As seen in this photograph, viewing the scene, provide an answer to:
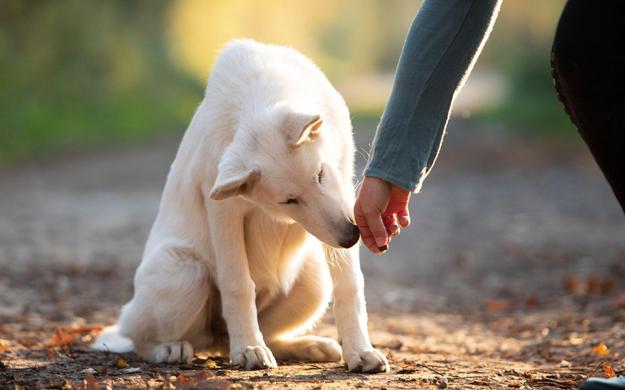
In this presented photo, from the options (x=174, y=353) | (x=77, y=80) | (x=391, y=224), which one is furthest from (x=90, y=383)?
(x=77, y=80)

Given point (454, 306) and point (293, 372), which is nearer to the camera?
point (293, 372)

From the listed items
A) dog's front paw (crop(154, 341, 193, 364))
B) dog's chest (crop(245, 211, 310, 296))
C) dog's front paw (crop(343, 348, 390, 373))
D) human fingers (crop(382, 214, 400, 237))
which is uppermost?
dog's chest (crop(245, 211, 310, 296))

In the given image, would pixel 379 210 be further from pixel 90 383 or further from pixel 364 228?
pixel 90 383

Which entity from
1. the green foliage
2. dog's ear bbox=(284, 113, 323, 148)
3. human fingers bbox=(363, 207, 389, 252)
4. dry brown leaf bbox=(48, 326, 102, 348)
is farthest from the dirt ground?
the green foliage

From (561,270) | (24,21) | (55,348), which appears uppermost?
(24,21)

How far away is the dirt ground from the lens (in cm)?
412

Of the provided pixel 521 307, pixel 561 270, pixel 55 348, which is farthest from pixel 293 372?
pixel 561 270

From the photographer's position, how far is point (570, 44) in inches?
118

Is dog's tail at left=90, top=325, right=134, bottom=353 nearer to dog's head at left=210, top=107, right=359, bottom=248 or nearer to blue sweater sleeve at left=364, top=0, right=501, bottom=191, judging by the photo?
dog's head at left=210, top=107, right=359, bottom=248

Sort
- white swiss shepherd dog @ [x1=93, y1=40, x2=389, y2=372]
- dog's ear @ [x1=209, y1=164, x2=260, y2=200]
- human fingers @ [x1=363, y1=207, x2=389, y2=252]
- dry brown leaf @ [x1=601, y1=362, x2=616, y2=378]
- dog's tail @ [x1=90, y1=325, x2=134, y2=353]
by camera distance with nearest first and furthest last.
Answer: human fingers @ [x1=363, y1=207, x2=389, y2=252], dog's ear @ [x1=209, y1=164, x2=260, y2=200], white swiss shepherd dog @ [x1=93, y1=40, x2=389, y2=372], dry brown leaf @ [x1=601, y1=362, x2=616, y2=378], dog's tail @ [x1=90, y1=325, x2=134, y2=353]

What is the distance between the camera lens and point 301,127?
385 cm

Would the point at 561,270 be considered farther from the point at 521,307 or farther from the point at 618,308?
the point at 618,308

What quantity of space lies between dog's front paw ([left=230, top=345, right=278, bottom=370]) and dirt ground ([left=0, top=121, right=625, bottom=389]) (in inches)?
3.1

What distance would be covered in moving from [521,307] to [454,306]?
0.53 m
